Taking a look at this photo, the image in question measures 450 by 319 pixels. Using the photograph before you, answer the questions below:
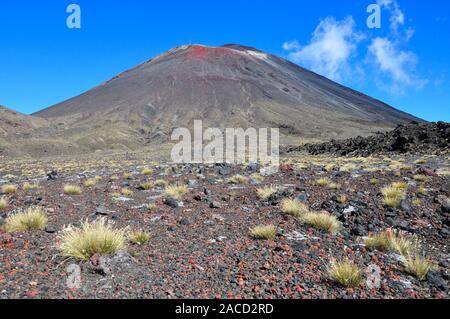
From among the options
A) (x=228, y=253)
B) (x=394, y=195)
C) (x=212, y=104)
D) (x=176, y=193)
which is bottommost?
(x=228, y=253)

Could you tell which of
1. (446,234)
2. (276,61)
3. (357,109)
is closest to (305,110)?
(357,109)

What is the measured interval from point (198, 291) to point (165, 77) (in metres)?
113

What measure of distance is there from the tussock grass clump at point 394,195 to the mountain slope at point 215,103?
54.9 metres

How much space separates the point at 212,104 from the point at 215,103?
37.4 inches

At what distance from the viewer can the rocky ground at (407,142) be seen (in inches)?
1042

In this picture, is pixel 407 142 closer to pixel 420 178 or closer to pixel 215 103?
pixel 420 178

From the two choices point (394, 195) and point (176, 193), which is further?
point (176, 193)

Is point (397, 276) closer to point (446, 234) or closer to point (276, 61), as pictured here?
point (446, 234)

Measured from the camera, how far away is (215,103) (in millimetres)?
96250

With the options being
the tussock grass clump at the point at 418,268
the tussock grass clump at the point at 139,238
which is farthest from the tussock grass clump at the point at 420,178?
the tussock grass clump at the point at 139,238

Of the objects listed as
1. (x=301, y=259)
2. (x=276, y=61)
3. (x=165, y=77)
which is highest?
(x=276, y=61)

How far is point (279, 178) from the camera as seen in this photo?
49.2 feet

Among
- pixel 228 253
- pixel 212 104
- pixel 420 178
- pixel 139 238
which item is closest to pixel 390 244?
pixel 228 253

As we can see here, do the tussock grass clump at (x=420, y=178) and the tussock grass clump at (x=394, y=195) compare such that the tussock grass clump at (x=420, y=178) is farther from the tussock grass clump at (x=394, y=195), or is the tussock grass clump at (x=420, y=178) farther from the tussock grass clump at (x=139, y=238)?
the tussock grass clump at (x=139, y=238)
